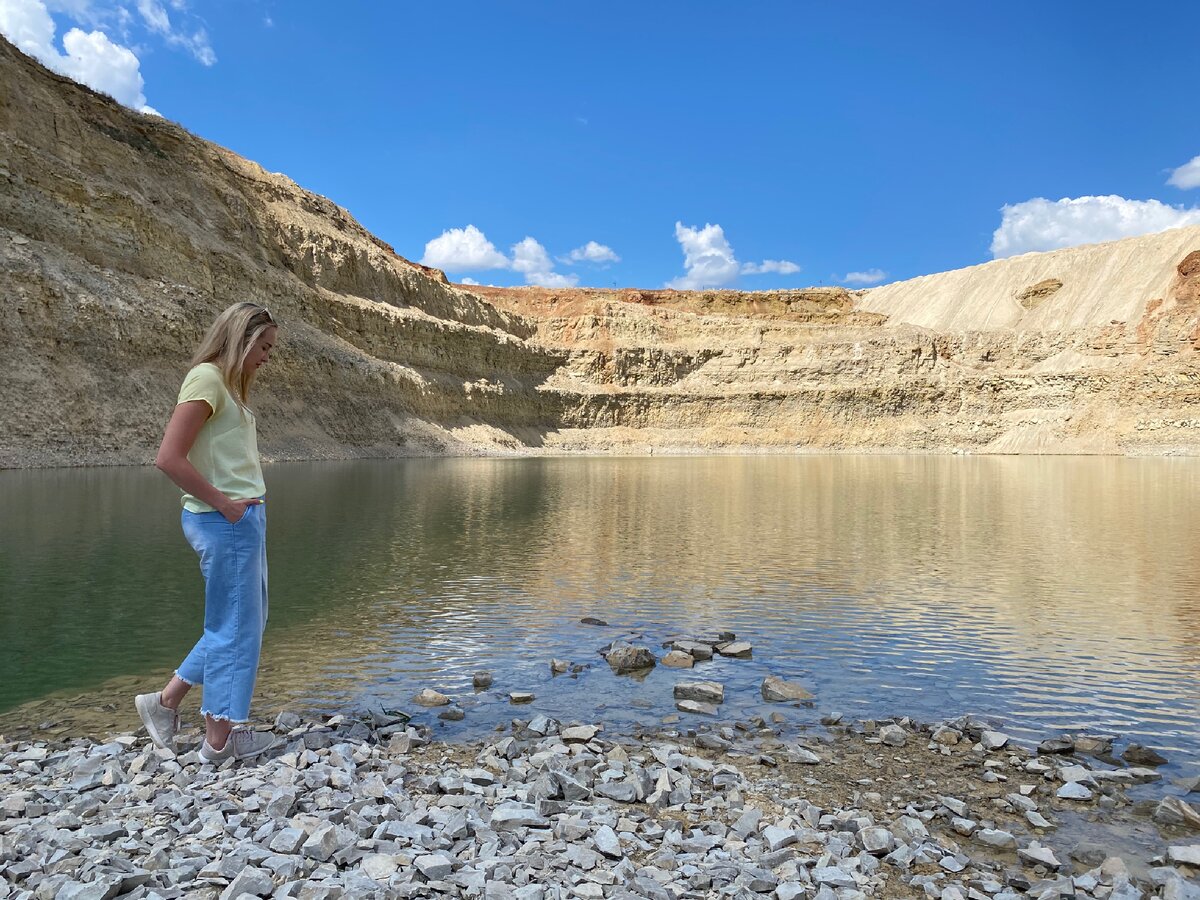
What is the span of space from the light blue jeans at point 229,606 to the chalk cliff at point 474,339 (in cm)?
3512

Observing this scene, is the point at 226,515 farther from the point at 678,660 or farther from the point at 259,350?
the point at 678,660

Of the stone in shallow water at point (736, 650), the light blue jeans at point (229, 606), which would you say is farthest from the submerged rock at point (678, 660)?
the light blue jeans at point (229, 606)

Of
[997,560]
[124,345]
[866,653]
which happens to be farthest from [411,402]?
[866,653]

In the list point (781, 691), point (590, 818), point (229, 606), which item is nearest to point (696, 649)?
point (781, 691)

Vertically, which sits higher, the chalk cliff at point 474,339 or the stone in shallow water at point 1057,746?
the chalk cliff at point 474,339

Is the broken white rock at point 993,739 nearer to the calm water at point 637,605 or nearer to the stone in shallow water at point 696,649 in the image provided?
the calm water at point 637,605

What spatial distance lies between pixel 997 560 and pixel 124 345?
41129 mm

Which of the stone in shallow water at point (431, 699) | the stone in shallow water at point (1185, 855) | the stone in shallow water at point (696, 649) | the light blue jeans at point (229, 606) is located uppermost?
the light blue jeans at point (229, 606)

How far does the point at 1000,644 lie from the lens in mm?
8977

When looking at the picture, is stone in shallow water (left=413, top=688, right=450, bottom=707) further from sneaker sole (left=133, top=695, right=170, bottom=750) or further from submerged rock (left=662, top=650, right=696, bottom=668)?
submerged rock (left=662, top=650, right=696, bottom=668)

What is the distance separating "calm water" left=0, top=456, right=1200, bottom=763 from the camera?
7207 millimetres

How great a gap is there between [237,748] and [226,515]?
5.21 ft

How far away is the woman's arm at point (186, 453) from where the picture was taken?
4.74 m

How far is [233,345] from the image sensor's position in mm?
5082
